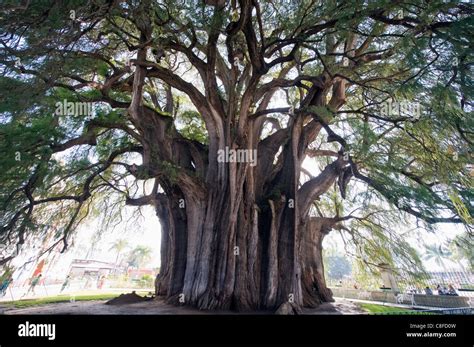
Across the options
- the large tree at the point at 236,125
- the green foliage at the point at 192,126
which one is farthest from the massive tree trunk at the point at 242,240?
the green foliage at the point at 192,126

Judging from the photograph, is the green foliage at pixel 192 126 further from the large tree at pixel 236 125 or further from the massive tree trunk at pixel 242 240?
the massive tree trunk at pixel 242 240

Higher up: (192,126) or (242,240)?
(192,126)

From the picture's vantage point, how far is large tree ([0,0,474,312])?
11.0ft

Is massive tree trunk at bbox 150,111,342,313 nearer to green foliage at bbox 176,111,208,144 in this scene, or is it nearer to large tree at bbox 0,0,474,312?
large tree at bbox 0,0,474,312

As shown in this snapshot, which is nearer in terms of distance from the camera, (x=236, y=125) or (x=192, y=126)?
(x=236, y=125)

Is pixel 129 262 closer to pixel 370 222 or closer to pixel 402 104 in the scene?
pixel 370 222

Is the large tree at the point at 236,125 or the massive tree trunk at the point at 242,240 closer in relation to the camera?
the large tree at the point at 236,125

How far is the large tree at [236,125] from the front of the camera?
11.0 ft

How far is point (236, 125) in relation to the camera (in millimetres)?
5945

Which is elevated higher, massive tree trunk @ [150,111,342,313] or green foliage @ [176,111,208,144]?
green foliage @ [176,111,208,144]

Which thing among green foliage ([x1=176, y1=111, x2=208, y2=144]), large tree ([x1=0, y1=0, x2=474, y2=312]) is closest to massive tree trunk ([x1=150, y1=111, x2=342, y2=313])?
large tree ([x1=0, y1=0, x2=474, y2=312])

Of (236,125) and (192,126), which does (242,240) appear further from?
(192,126)

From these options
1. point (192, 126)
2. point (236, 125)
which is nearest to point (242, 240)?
point (236, 125)
